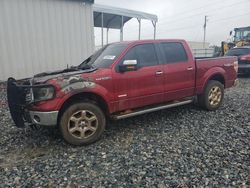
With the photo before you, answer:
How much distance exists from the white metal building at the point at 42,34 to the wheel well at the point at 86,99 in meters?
7.20

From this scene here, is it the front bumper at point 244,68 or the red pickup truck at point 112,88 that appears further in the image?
the front bumper at point 244,68

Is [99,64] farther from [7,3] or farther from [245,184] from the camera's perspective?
[7,3]

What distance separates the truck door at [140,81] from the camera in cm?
465

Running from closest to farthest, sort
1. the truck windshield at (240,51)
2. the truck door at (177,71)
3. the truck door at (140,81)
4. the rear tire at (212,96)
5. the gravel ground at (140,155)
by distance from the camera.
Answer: the gravel ground at (140,155) → the truck door at (140,81) → the truck door at (177,71) → the rear tire at (212,96) → the truck windshield at (240,51)

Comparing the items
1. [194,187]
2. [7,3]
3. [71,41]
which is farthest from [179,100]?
[7,3]

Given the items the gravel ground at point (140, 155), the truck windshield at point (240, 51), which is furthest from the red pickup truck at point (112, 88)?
the truck windshield at point (240, 51)

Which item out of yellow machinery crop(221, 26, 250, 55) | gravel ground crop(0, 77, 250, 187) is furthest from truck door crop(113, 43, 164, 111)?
yellow machinery crop(221, 26, 250, 55)

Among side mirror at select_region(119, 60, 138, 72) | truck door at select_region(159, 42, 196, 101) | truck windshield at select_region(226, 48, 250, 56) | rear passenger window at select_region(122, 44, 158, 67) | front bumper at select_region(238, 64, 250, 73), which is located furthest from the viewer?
truck windshield at select_region(226, 48, 250, 56)

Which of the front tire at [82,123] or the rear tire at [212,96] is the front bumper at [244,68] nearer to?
the rear tire at [212,96]

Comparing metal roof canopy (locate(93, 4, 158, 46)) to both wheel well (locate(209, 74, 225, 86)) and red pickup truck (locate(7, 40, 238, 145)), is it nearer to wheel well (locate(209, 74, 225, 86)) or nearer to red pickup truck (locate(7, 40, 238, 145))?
red pickup truck (locate(7, 40, 238, 145))

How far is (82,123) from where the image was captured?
4.28m

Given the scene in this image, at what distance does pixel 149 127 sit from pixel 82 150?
1.65 metres

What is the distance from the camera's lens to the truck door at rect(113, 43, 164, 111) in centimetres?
465

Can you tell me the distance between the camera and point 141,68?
489 cm
